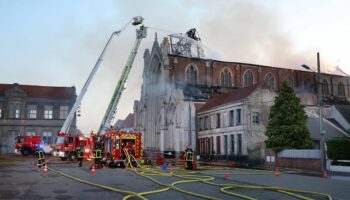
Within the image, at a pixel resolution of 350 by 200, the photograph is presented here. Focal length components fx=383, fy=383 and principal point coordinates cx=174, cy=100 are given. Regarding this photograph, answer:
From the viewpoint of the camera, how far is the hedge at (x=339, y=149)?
91.7 ft

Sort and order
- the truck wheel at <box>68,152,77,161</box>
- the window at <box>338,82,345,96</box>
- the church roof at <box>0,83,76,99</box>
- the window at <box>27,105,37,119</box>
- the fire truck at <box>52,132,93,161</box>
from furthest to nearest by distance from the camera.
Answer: the window at <box>338,82,345,96</box>
the church roof at <box>0,83,76,99</box>
the window at <box>27,105,37,119</box>
the truck wheel at <box>68,152,77,161</box>
the fire truck at <box>52,132,93,161</box>

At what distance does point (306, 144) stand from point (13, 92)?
186ft

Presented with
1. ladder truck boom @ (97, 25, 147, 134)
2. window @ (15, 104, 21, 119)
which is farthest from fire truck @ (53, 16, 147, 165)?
window @ (15, 104, 21, 119)

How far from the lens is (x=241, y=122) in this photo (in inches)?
1799

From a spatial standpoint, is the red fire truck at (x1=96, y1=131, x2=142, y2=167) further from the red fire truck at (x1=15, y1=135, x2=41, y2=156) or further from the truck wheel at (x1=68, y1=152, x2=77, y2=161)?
the red fire truck at (x1=15, y1=135, x2=41, y2=156)

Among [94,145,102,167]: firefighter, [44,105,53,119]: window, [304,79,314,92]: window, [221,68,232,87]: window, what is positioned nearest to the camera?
[94,145,102,167]: firefighter

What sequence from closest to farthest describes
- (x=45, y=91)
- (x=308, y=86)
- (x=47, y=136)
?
(x=47, y=136) → (x=308, y=86) → (x=45, y=91)

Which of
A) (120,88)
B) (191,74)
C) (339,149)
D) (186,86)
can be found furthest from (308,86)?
(339,149)

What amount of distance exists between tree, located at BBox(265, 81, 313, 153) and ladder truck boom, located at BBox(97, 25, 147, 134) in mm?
16869

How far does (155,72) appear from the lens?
243 ft

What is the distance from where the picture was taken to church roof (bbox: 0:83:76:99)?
73.1 m

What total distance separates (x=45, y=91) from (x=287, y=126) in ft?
178

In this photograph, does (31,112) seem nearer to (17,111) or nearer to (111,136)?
(17,111)

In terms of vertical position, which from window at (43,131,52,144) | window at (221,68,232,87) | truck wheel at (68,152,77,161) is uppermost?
window at (221,68,232,87)
